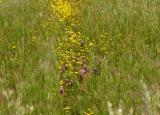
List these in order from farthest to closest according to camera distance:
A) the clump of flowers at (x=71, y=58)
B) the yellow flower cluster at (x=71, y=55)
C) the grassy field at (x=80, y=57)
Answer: the yellow flower cluster at (x=71, y=55) < the clump of flowers at (x=71, y=58) < the grassy field at (x=80, y=57)

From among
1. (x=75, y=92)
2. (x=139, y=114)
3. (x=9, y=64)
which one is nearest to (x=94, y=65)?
(x=75, y=92)

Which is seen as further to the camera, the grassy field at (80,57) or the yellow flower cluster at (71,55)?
the yellow flower cluster at (71,55)

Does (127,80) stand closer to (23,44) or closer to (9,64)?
(9,64)

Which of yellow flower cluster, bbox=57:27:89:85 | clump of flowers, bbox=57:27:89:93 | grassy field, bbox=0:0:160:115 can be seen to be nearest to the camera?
grassy field, bbox=0:0:160:115

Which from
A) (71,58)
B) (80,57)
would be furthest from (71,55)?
(80,57)

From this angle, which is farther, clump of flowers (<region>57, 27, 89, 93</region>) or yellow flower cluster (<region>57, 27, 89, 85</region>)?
yellow flower cluster (<region>57, 27, 89, 85</region>)

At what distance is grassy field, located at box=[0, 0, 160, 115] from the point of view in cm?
330

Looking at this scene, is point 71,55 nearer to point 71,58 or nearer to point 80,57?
point 71,58

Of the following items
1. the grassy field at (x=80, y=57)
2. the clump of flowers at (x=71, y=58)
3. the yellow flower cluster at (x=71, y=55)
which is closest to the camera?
the grassy field at (x=80, y=57)

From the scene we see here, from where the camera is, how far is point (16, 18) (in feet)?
18.9

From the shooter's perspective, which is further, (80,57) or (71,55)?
(71,55)

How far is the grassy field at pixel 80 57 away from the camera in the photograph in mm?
3303

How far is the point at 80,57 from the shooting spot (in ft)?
14.4

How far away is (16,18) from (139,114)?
3.31 m
